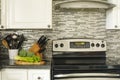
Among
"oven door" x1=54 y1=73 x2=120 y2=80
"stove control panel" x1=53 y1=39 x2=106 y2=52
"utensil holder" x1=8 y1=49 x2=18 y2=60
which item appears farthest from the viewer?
"stove control panel" x1=53 y1=39 x2=106 y2=52

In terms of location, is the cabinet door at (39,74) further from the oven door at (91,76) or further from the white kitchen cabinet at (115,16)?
the white kitchen cabinet at (115,16)

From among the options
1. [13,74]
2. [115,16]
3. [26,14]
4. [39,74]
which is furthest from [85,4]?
[13,74]

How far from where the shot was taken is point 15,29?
3258mm

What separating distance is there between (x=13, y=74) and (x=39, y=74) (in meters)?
0.27

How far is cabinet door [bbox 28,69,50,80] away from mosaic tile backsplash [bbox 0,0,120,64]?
0.68 metres

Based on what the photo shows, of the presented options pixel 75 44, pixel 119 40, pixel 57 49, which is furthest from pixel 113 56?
pixel 57 49

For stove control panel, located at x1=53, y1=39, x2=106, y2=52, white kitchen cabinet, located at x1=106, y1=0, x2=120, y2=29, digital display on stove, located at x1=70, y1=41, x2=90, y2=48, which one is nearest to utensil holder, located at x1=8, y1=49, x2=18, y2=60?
stove control panel, located at x1=53, y1=39, x2=106, y2=52

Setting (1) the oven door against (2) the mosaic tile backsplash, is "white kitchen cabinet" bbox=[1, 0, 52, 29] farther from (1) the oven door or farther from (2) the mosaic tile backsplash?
(1) the oven door

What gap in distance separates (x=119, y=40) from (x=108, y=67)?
0.84 m

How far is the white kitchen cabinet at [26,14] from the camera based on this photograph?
295 cm

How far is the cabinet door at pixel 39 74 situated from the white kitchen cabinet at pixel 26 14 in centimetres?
61

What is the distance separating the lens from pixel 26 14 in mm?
2961

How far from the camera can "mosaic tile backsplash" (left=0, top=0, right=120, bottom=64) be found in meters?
3.28

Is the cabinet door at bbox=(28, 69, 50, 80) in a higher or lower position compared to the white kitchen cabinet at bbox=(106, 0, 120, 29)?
lower
